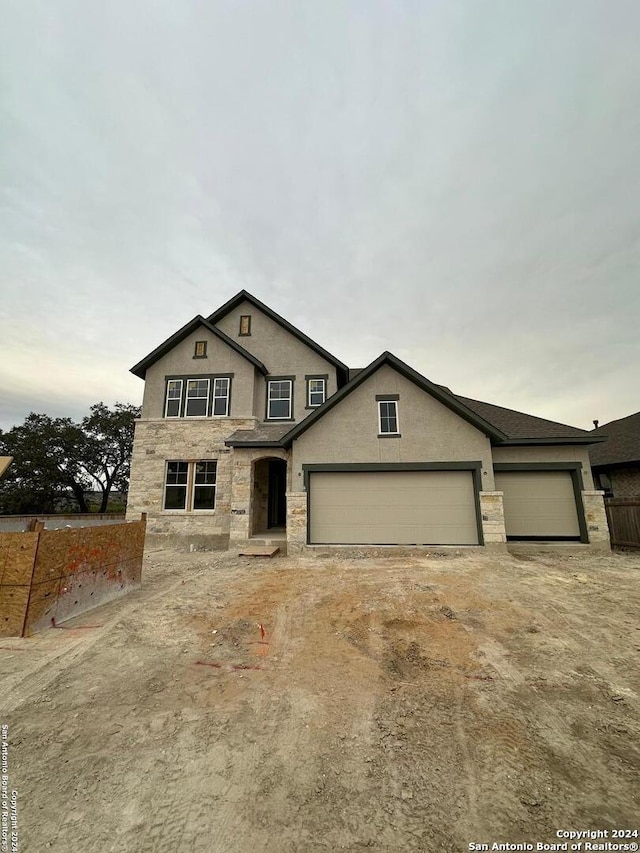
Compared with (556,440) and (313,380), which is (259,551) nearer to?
(313,380)

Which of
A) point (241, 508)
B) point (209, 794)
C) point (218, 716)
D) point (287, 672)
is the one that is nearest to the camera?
point (209, 794)

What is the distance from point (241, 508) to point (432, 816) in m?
12.2

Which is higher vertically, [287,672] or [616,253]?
[616,253]

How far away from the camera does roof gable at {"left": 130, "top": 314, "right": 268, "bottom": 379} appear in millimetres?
16534

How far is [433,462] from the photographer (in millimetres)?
12219

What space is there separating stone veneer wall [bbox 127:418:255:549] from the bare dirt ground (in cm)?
852

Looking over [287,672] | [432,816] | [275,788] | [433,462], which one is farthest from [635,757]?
[433,462]

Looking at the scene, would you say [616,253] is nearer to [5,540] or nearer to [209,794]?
[209,794]

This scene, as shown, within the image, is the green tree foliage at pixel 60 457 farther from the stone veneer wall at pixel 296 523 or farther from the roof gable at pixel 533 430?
the roof gable at pixel 533 430

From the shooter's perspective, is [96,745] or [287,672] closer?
[96,745]

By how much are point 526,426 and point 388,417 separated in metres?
5.70

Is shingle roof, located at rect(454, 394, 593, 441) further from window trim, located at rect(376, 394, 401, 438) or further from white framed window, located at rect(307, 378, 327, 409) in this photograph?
white framed window, located at rect(307, 378, 327, 409)

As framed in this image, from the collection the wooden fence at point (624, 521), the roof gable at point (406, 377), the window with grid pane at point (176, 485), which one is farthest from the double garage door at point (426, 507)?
the window with grid pane at point (176, 485)

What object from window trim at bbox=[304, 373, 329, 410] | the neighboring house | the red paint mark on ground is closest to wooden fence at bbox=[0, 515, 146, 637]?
the red paint mark on ground
